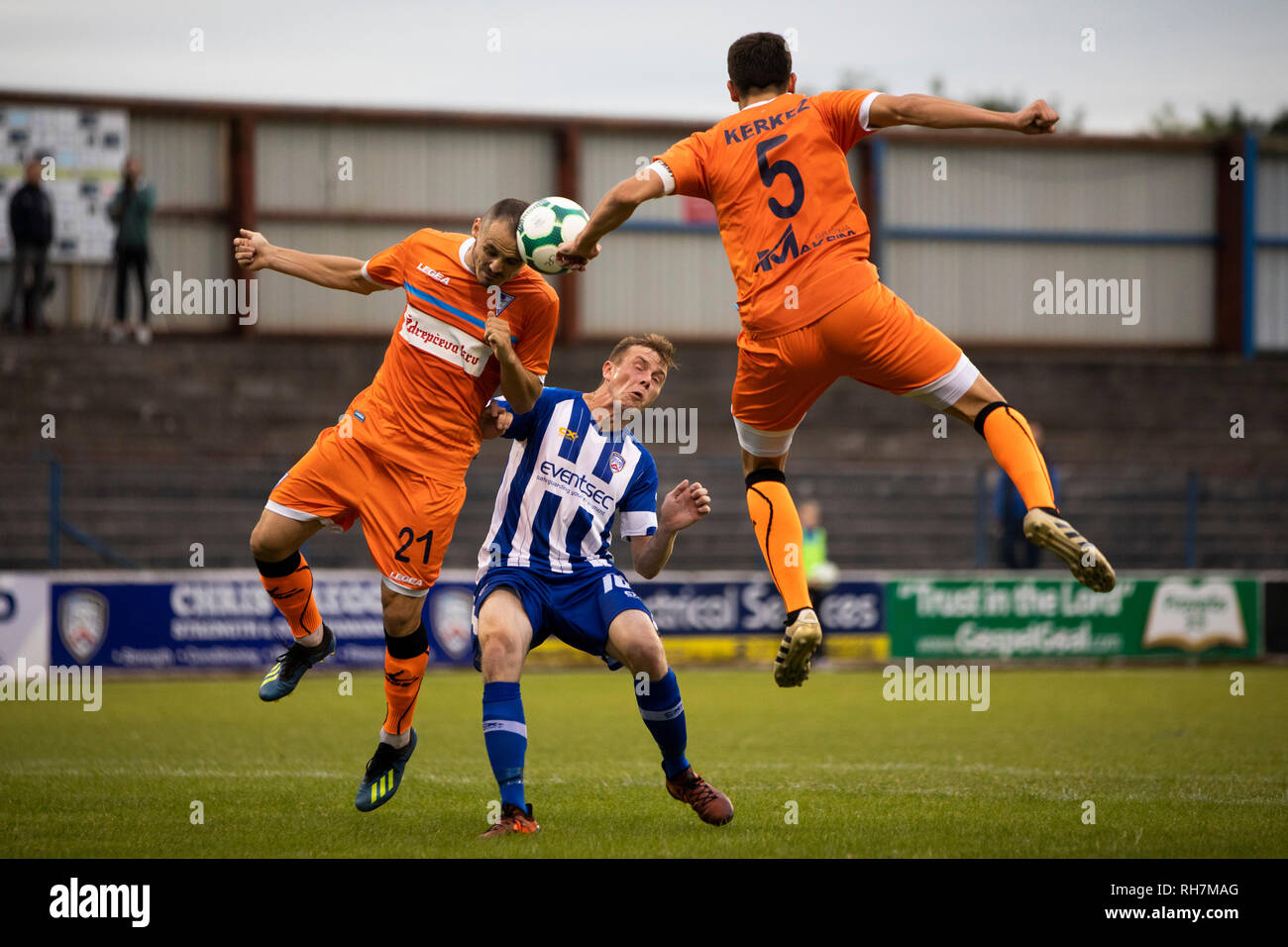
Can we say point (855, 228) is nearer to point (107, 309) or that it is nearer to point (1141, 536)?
point (1141, 536)

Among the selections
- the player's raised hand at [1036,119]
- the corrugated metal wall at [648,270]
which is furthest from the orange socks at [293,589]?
the corrugated metal wall at [648,270]

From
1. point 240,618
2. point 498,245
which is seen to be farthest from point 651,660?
point 240,618

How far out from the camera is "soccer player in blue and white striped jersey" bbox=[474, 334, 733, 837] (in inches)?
254

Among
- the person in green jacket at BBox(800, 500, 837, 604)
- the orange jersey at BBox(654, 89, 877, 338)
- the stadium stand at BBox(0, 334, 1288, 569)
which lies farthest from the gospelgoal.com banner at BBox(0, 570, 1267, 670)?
the orange jersey at BBox(654, 89, 877, 338)

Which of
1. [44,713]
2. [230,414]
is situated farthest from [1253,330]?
[44,713]

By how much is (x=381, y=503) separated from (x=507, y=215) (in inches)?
59.8

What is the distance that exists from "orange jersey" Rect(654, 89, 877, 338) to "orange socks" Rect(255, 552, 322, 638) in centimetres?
277

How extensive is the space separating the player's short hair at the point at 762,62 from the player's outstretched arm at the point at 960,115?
0.61m

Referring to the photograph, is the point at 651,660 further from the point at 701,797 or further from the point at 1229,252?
the point at 1229,252

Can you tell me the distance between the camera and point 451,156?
2648cm

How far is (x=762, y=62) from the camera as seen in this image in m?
6.36

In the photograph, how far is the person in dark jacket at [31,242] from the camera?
71.8 feet

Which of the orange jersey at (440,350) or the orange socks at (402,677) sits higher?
the orange jersey at (440,350)

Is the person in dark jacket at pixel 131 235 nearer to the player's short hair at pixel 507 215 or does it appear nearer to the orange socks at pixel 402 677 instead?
the player's short hair at pixel 507 215
